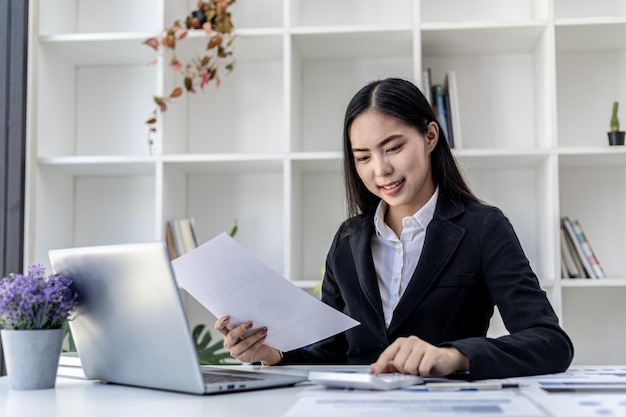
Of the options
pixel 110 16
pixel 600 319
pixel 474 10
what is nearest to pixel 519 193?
pixel 600 319

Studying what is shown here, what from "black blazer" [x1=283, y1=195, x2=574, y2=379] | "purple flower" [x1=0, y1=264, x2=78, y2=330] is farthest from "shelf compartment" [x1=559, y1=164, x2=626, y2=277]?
"purple flower" [x1=0, y1=264, x2=78, y2=330]

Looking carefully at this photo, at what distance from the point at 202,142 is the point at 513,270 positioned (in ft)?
5.53

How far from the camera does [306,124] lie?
3047 millimetres

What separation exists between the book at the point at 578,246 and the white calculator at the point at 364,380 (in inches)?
64.8

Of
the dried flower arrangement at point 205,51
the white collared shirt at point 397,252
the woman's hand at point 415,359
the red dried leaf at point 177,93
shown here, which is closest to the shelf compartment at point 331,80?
the dried flower arrangement at point 205,51

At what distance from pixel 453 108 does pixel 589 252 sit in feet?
2.11

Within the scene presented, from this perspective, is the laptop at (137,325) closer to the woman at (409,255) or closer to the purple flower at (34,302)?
the purple flower at (34,302)

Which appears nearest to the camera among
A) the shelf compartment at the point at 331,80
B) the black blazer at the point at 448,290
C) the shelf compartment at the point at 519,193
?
the black blazer at the point at 448,290

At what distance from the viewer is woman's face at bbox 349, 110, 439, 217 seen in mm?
1738

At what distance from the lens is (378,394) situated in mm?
1121

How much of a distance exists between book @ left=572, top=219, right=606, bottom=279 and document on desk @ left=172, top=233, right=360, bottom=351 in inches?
58.5

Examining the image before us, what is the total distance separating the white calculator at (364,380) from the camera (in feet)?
3.76

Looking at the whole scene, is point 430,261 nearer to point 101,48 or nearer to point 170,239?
point 170,239

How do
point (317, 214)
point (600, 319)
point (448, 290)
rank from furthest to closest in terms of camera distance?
point (317, 214), point (600, 319), point (448, 290)
